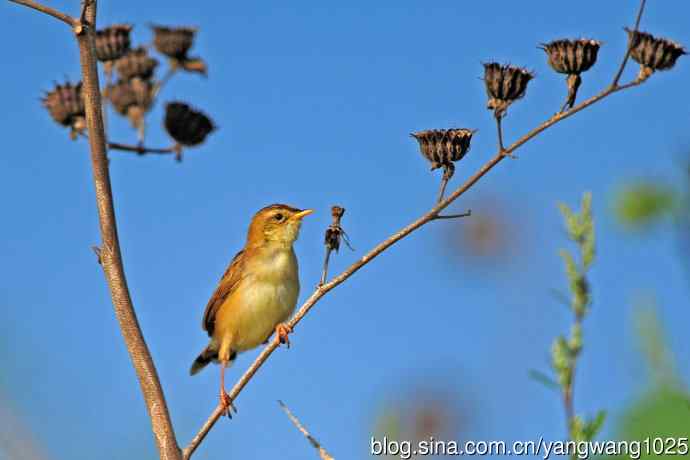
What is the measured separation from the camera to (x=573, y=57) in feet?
11.1

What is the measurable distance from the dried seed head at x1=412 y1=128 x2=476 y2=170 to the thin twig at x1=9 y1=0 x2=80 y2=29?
136cm

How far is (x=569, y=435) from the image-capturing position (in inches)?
58.4

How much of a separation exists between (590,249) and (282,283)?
13.5 ft

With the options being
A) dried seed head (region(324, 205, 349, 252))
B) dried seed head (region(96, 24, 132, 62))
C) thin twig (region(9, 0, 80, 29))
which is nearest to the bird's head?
dried seed head (region(96, 24, 132, 62))

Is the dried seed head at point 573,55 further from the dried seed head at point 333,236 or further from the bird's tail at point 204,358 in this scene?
the bird's tail at point 204,358

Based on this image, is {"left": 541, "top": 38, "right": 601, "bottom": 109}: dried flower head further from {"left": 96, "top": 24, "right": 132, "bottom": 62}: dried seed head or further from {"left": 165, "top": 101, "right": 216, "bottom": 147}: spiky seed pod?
{"left": 96, "top": 24, "right": 132, "bottom": 62}: dried seed head

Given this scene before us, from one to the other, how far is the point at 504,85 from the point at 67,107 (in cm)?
352

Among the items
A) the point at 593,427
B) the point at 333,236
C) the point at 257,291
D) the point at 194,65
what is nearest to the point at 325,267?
the point at 333,236

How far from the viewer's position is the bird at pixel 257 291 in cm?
575

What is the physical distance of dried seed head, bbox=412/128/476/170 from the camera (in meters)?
3.35

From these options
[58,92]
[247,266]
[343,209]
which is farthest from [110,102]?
[343,209]

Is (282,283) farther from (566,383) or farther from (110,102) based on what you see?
(566,383)

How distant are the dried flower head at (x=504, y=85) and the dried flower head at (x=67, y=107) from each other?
3307 millimetres

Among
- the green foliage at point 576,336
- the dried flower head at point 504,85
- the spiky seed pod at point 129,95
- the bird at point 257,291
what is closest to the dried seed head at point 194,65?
the spiky seed pod at point 129,95
